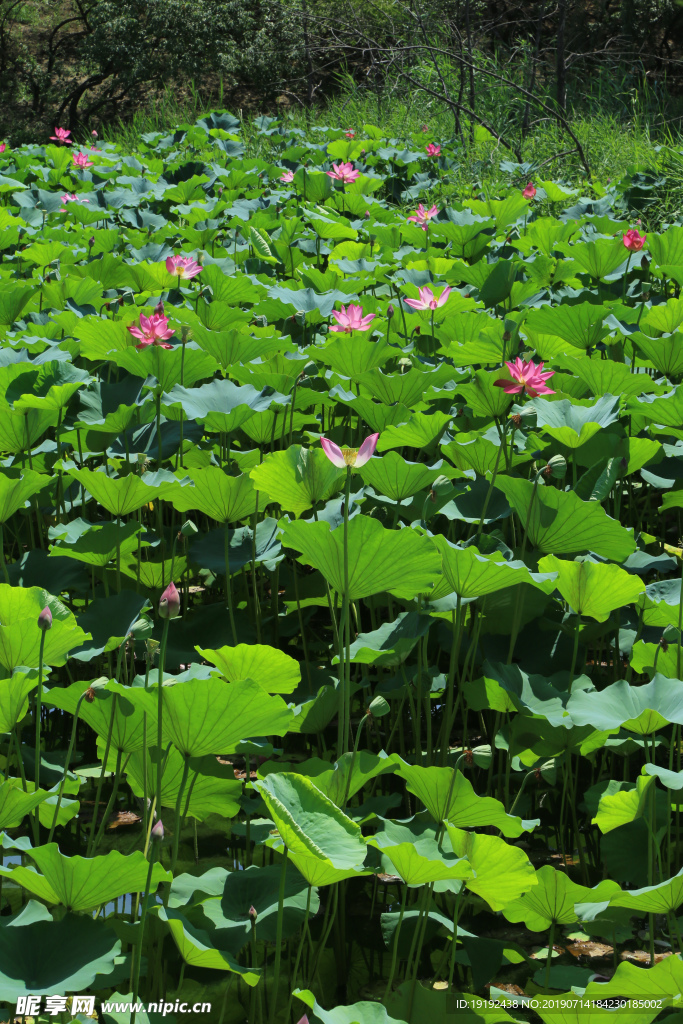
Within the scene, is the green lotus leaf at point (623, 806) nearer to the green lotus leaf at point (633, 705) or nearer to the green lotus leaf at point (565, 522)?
the green lotus leaf at point (633, 705)

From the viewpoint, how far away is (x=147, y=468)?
2.03 m

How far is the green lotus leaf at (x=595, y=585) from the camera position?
1367mm

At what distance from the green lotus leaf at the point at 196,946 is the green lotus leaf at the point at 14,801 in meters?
0.21

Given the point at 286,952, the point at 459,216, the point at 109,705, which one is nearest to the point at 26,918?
the point at 109,705

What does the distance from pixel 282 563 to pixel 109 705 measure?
0.79 meters

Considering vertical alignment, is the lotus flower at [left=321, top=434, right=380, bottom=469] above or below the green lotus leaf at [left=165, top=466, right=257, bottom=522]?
above

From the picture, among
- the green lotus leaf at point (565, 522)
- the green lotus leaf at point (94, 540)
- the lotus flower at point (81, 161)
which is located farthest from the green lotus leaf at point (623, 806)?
the lotus flower at point (81, 161)

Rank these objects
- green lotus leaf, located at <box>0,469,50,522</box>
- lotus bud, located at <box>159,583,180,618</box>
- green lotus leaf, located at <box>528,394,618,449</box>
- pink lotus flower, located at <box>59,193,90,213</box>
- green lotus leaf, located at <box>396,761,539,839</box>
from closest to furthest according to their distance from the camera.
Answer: lotus bud, located at <box>159,583,180,618</box> < green lotus leaf, located at <box>396,761,539,839</box> < green lotus leaf, located at <box>0,469,50,522</box> < green lotus leaf, located at <box>528,394,618,449</box> < pink lotus flower, located at <box>59,193,90,213</box>

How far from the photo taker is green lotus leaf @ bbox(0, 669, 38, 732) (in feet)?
4.02

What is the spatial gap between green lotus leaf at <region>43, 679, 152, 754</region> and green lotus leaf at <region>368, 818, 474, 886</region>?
36 centimetres

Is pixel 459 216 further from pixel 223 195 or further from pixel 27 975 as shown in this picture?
pixel 27 975

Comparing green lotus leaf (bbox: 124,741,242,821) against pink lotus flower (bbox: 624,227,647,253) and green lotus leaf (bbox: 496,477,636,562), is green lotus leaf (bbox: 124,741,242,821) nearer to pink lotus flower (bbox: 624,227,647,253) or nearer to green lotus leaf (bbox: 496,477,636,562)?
green lotus leaf (bbox: 496,477,636,562)

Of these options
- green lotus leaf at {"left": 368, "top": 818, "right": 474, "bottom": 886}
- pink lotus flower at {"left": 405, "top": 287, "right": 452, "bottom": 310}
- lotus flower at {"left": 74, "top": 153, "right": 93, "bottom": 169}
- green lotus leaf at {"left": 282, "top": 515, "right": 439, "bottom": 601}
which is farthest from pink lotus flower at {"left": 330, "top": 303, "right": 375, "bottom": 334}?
lotus flower at {"left": 74, "top": 153, "right": 93, "bottom": 169}

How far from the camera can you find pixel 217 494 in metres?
1.68
